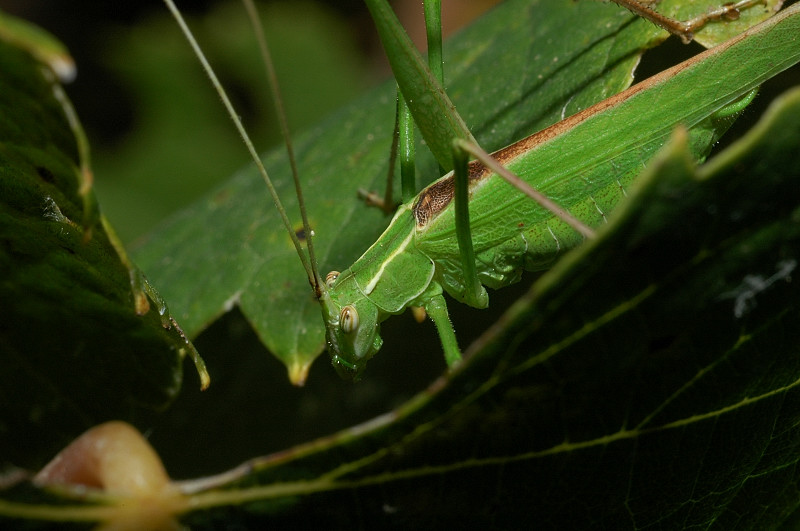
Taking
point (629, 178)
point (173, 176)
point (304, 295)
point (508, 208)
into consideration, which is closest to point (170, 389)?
point (304, 295)

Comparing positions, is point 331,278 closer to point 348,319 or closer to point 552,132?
point 348,319

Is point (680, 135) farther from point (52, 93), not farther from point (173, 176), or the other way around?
point (173, 176)

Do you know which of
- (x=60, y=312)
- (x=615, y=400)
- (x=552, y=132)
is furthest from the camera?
(x=552, y=132)

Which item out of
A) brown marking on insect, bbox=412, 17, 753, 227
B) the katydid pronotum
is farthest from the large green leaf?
brown marking on insect, bbox=412, 17, 753, 227

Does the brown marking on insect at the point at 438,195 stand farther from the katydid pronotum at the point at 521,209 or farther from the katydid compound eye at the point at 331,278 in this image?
the katydid compound eye at the point at 331,278

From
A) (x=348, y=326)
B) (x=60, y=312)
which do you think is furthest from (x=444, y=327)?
(x=60, y=312)

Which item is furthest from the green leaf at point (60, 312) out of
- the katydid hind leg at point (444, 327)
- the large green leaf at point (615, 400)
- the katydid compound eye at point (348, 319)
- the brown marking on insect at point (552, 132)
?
the brown marking on insect at point (552, 132)
